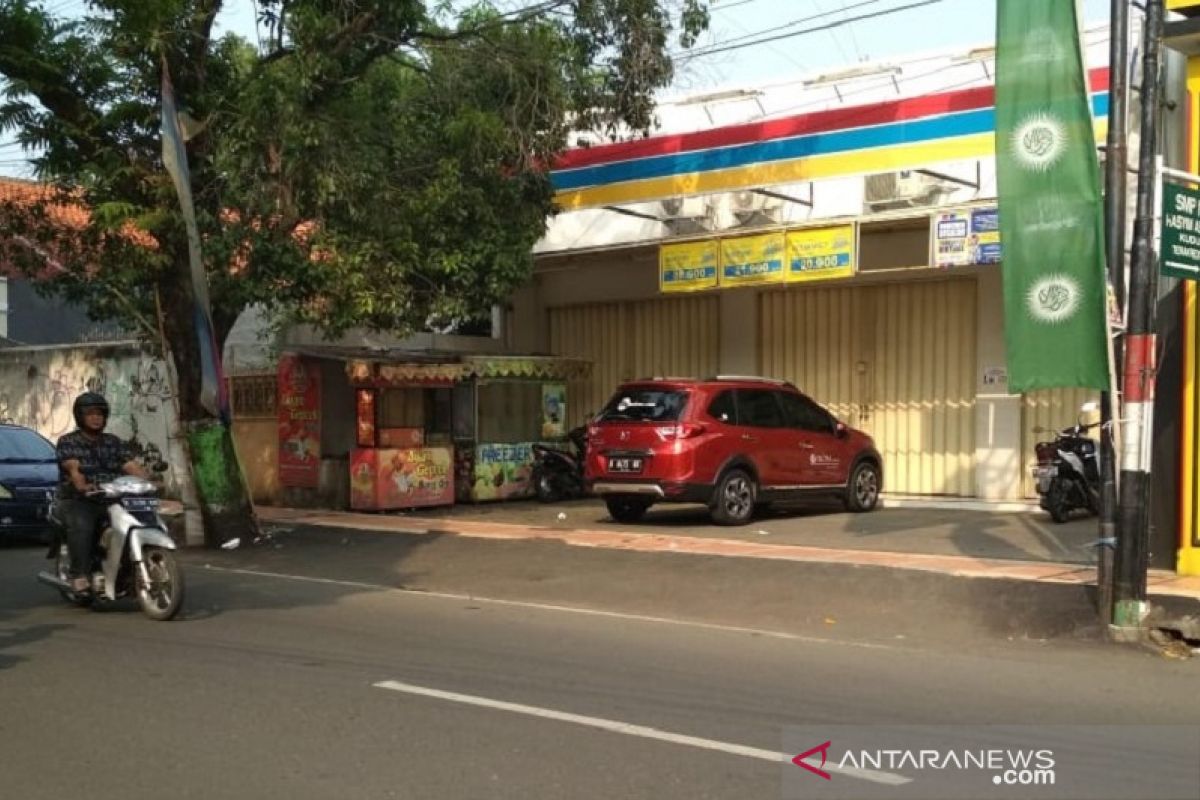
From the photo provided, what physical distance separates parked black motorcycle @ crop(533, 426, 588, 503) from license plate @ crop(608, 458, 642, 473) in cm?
404

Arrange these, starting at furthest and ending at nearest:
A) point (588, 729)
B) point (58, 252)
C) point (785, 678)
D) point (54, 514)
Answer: point (58, 252) < point (54, 514) < point (785, 678) < point (588, 729)

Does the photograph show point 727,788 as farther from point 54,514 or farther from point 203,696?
point 54,514

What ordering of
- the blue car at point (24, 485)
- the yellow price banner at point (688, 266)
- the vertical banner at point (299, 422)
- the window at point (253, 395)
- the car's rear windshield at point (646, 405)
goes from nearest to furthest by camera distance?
the blue car at point (24, 485), the car's rear windshield at point (646, 405), the yellow price banner at point (688, 266), the vertical banner at point (299, 422), the window at point (253, 395)

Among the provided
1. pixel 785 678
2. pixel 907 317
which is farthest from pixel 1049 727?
pixel 907 317

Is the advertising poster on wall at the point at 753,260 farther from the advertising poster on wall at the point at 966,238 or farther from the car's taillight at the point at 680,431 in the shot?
the car's taillight at the point at 680,431

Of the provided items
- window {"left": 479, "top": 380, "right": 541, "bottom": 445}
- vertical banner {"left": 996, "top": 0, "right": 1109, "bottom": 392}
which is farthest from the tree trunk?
vertical banner {"left": 996, "top": 0, "right": 1109, "bottom": 392}

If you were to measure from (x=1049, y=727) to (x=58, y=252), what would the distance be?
505 inches

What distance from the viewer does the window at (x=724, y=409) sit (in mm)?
15031

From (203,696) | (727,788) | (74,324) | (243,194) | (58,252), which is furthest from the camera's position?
(74,324)

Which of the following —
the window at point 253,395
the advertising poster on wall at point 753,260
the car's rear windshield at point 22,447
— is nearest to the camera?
the car's rear windshield at point 22,447

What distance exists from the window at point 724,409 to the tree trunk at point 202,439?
579 cm

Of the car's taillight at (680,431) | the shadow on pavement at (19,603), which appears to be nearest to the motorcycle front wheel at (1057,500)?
the car's taillight at (680,431)

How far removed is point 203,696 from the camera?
6938 mm

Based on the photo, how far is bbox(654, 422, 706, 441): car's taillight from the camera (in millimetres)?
14633
